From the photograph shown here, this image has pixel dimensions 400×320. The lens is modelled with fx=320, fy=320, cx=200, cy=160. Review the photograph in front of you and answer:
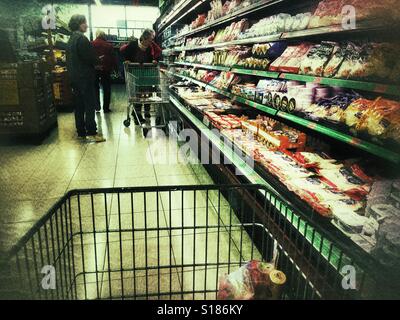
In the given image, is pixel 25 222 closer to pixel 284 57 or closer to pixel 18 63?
pixel 284 57

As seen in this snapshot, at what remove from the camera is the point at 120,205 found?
299 cm

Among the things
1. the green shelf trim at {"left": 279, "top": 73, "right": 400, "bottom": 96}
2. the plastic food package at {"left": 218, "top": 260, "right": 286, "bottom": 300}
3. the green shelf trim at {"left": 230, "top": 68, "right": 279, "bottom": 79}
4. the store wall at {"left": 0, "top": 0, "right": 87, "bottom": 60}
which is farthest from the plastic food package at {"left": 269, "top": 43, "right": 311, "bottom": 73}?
the store wall at {"left": 0, "top": 0, "right": 87, "bottom": 60}

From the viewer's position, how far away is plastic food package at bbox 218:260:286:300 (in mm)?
1290

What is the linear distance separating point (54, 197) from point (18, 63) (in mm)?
2767

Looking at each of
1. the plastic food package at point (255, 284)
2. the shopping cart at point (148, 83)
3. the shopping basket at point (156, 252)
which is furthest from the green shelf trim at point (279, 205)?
the shopping cart at point (148, 83)

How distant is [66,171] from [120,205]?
1.30 meters

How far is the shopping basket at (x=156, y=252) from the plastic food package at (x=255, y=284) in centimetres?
10

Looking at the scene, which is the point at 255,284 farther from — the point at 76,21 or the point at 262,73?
the point at 76,21

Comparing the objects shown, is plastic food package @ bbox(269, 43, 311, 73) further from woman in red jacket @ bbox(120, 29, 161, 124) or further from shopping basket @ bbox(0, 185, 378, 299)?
woman in red jacket @ bbox(120, 29, 161, 124)

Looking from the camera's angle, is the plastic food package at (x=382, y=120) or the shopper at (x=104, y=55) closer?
the plastic food package at (x=382, y=120)

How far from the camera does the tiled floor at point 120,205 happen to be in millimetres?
1936

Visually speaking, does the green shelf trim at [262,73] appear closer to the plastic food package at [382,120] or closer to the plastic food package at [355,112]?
the plastic food package at [355,112]

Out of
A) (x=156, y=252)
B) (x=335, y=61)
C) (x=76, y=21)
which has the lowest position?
(x=156, y=252)

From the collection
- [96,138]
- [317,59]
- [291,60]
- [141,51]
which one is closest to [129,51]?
[141,51]
